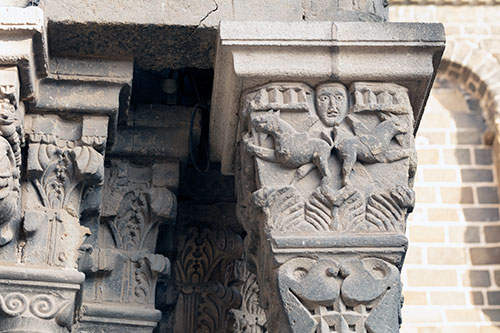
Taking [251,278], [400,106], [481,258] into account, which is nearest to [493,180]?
[481,258]

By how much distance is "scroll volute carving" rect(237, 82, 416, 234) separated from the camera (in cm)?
400

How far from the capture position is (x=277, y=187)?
4055 mm

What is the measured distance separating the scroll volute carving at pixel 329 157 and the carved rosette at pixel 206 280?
966 mm

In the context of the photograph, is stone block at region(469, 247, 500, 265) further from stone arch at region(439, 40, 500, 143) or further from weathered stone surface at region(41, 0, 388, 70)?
weathered stone surface at region(41, 0, 388, 70)

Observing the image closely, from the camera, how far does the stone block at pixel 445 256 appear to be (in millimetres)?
10016

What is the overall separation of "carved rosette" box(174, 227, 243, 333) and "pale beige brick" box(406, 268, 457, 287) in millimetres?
4792

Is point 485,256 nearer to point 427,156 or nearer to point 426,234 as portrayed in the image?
point 426,234

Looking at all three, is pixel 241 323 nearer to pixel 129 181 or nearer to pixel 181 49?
pixel 129 181

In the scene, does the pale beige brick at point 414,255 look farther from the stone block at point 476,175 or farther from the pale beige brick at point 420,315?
the stone block at point 476,175

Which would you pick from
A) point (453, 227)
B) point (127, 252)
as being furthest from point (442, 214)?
point (127, 252)

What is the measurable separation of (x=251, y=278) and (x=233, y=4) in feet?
4.56

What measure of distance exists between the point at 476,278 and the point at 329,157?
6.22 metres

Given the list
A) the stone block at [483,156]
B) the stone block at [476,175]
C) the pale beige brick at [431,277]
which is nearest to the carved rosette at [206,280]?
the pale beige brick at [431,277]

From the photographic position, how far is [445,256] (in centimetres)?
1005
